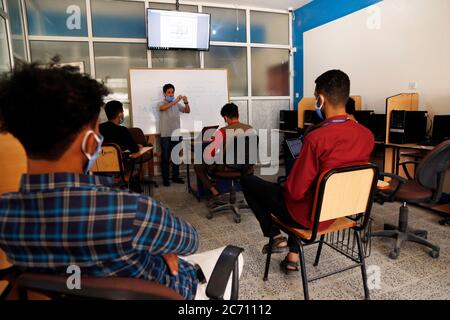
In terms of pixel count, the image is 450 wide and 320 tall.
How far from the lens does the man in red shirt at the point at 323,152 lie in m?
1.59

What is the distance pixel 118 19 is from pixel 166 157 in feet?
8.00

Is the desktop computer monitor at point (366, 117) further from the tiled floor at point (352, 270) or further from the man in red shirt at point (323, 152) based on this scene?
the man in red shirt at point (323, 152)

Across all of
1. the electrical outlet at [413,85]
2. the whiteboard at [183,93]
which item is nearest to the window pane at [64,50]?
the whiteboard at [183,93]

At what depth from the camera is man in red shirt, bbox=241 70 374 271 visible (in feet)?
5.23

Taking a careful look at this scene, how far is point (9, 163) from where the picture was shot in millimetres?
1379

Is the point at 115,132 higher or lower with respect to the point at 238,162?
higher

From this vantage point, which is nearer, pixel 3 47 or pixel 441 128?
pixel 441 128

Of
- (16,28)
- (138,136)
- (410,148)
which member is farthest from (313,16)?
(16,28)

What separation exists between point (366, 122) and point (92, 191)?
4108 millimetres

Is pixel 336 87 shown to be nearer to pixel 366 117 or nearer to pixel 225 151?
pixel 225 151

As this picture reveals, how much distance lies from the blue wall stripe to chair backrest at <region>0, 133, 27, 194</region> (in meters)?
4.70

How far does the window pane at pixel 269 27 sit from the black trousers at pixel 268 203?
4.51 metres
